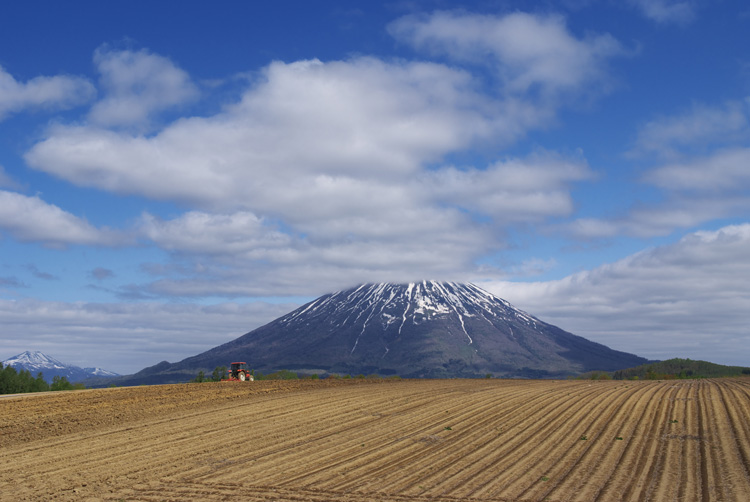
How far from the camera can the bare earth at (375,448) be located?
20594 mm

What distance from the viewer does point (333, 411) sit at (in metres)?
37.0

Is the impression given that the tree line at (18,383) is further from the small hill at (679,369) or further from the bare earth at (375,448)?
the small hill at (679,369)

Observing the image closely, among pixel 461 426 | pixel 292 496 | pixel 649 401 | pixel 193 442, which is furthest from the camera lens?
pixel 649 401

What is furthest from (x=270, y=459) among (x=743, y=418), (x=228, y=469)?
(x=743, y=418)

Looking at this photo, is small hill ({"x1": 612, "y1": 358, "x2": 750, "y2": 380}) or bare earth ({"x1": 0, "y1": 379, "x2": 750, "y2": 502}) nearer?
bare earth ({"x1": 0, "y1": 379, "x2": 750, "y2": 502})

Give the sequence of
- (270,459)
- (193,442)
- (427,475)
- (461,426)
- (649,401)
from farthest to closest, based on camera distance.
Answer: (649,401) < (461,426) < (193,442) < (270,459) < (427,475)

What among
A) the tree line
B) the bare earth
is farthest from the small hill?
the tree line

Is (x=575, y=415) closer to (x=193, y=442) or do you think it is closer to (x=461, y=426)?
(x=461, y=426)

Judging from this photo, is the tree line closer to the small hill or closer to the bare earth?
the bare earth

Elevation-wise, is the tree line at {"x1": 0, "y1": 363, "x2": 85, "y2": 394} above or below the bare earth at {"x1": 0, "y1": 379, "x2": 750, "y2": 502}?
above

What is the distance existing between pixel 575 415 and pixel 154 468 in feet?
73.7

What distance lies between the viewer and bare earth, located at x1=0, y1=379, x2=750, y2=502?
20594 mm

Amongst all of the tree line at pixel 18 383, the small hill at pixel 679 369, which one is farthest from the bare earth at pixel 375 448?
the small hill at pixel 679 369

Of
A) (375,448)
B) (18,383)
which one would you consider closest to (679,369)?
(18,383)
